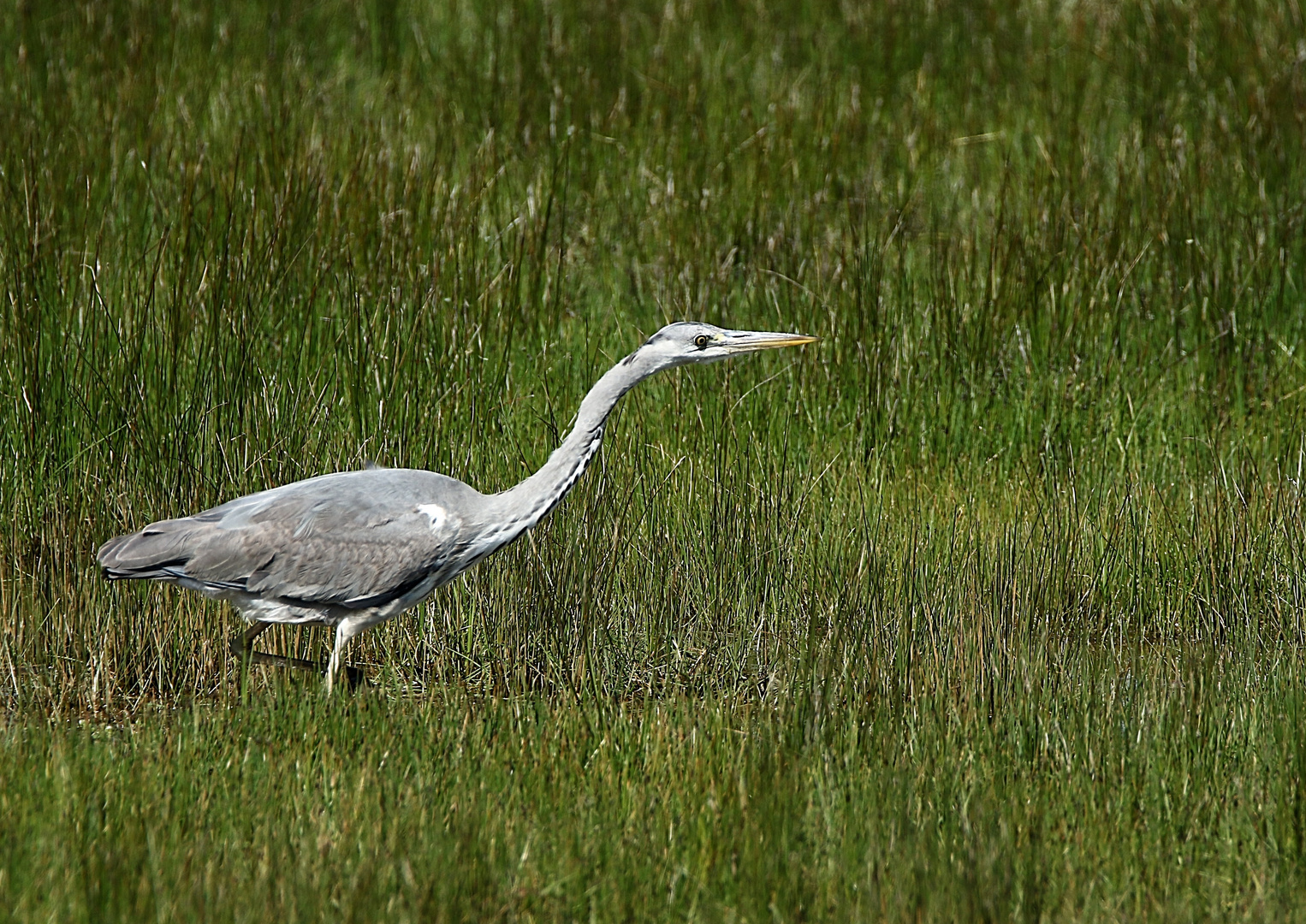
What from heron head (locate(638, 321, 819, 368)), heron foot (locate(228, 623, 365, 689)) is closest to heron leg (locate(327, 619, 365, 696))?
heron foot (locate(228, 623, 365, 689))

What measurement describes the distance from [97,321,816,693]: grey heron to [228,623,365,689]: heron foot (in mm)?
92

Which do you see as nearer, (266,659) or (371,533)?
(371,533)

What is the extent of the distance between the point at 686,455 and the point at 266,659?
1952 mm

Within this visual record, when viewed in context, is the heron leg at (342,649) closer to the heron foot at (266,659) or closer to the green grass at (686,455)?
the heron foot at (266,659)

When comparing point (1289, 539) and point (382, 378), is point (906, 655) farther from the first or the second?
point (382, 378)

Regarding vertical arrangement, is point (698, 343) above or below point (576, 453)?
above

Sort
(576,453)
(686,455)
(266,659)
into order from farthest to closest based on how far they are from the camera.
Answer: (686,455) → (266,659) → (576,453)

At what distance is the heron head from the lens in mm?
4180

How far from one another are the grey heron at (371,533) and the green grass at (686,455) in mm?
325

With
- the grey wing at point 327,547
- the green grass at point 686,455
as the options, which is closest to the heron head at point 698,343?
the grey wing at point 327,547

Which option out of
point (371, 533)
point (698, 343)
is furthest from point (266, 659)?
point (698, 343)

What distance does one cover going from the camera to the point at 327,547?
425cm

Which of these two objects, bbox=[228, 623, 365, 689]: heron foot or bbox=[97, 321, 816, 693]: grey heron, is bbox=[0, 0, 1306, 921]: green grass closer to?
bbox=[228, 623, 365, 689]: heron foot

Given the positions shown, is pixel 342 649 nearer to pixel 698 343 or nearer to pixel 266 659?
pixel 266 659
